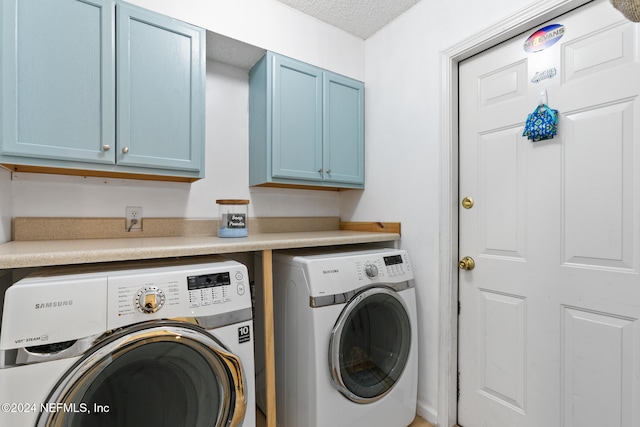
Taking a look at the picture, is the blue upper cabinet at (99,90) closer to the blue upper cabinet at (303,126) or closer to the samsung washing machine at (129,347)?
the blue upper cabinet at (303,126)

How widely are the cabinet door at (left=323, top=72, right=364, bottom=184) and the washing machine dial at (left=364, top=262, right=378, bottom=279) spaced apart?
726 mm

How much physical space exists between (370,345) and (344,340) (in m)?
0.21

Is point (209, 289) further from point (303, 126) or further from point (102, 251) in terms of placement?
point (303, 126)

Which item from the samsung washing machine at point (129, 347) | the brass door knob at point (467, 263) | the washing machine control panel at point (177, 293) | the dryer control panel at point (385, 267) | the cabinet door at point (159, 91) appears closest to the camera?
the samsung washing machine at point (129, 347)

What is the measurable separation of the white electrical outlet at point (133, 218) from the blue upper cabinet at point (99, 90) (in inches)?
8.6

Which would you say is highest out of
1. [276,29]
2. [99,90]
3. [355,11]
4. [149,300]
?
[355,11]

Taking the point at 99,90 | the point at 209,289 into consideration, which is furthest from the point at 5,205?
the point at 209,289

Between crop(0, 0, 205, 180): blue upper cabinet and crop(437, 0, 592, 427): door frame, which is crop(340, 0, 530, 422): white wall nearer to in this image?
crop(437, 0, 592, 427): door frame

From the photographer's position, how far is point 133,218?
1.73 m

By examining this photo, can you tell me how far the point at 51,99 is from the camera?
1290mm

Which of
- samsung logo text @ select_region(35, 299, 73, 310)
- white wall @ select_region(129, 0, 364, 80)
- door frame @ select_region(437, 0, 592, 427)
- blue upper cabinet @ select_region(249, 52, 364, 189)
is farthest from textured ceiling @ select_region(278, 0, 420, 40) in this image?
samsung logo text @ select_region(35, 299, 73, 310)

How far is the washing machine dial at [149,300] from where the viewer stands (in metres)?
1.05

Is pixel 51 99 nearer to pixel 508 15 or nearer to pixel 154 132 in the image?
pixel 154 132

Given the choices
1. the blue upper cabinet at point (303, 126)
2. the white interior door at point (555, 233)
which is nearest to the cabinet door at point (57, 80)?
the blue upper cabinet at point (303, 126)
